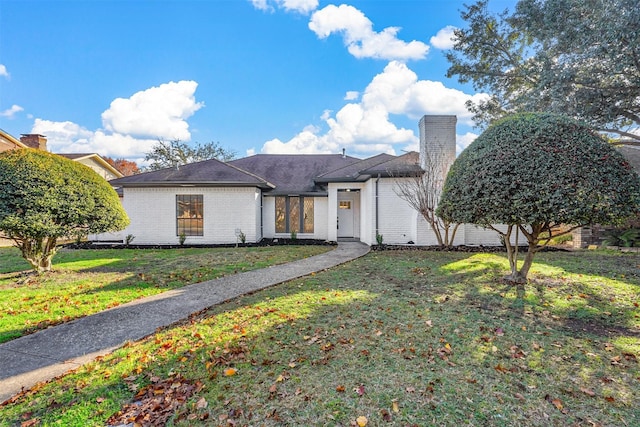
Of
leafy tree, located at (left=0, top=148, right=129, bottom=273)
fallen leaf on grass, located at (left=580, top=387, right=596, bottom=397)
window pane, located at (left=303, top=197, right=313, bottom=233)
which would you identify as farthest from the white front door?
fallen leaf on grass, located at (left=580, top=387, right=596, bottom=397)

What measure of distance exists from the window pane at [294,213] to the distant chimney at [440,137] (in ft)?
22.1

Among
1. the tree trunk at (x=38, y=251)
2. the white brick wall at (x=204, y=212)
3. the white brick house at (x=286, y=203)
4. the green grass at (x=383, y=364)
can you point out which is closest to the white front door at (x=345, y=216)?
the white brick house at (x=286, y=203)

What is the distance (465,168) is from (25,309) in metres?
8.73

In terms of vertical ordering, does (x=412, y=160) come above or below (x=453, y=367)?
above

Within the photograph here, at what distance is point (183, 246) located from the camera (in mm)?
13789

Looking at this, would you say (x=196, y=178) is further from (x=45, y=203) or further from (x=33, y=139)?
(x=33, y=139)

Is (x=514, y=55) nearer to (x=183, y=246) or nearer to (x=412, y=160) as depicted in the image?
(x=412, y=160)

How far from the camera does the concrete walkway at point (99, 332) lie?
11.0 feet

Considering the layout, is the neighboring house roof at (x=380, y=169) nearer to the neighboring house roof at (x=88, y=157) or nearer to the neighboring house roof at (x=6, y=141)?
the neighboring house roof at (x=6, y=141)

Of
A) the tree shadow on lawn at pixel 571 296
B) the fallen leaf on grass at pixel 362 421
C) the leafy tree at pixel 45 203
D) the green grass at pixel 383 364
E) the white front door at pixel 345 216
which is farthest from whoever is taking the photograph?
the white front door at pixel 345 216

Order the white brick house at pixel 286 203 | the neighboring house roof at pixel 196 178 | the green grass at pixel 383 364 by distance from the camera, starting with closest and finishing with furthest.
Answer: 1. the green grass at pixel 383 364
2. the white brick house at pixel 286 203
3. the neighboring house roof at pixel 196 178

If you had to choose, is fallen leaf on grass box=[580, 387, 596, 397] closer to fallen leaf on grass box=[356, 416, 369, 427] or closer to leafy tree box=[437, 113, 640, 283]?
fallen leaf on grass box=[356, 416, 369, 427]

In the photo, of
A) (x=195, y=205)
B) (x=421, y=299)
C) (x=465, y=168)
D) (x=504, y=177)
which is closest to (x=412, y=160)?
(x=465, y=168)

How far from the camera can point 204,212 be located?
14.2 metres
